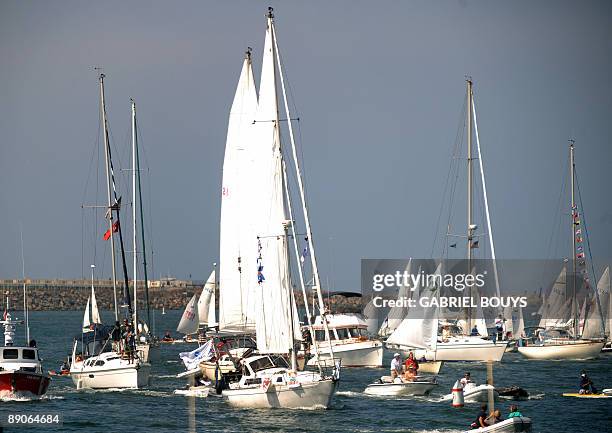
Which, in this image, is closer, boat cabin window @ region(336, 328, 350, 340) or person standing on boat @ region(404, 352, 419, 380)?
person standing on boat @ region(404, 352, 419, 380)

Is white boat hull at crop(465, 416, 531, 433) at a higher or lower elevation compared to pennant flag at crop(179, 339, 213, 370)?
lower

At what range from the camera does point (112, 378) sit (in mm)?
62219

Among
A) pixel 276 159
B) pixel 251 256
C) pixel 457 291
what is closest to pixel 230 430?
pixel 276 159

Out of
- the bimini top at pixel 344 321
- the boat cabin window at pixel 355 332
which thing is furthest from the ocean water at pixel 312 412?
the boat cabin window at pixel 355 332

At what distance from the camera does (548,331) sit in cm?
9425

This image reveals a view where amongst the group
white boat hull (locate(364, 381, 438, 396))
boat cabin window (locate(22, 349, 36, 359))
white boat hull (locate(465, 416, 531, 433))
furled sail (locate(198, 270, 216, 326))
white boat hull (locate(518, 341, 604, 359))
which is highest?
furled sail (locate(198, 270, 216, 326))

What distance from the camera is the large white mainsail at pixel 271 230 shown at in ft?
179

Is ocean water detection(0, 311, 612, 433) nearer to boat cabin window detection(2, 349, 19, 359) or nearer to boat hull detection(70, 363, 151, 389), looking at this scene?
boat hull detection(70, 363, 151, 389)

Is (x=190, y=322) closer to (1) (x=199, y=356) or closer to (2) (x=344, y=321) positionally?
(2) (x=344, y=321)

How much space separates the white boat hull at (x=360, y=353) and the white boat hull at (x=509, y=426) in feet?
98.4

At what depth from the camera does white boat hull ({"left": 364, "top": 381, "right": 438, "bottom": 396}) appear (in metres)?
59.5

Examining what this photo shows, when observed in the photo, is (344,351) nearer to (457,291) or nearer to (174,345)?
(457,291)

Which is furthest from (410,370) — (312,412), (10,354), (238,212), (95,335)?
(10,354)

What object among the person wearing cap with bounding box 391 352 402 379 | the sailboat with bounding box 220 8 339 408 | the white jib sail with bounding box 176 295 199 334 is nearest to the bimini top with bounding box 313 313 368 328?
the person wearing cap with bounding box 391 352 402 379
